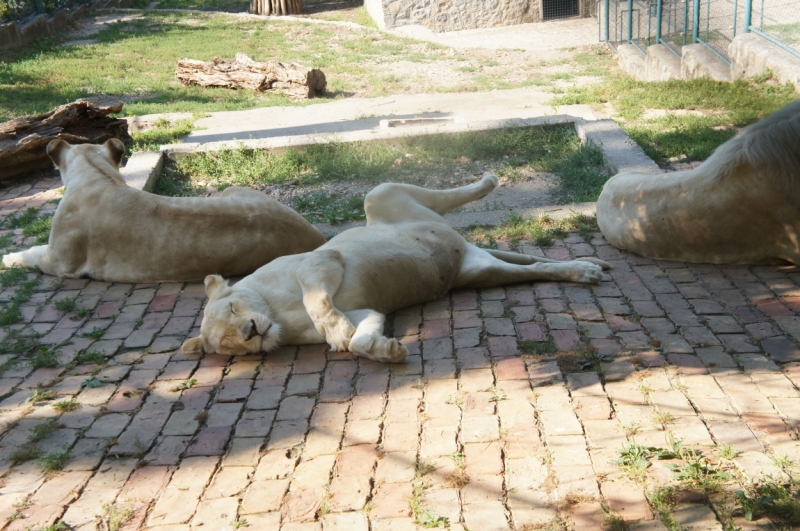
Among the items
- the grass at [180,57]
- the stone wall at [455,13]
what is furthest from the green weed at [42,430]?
the stone wall at [455,13]

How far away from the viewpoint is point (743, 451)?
3709 mm

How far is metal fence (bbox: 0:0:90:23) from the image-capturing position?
20.3 meters

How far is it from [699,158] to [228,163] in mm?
5293

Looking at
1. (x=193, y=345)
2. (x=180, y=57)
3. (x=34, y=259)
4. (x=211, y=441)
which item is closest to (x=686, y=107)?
(x=193, y=345)

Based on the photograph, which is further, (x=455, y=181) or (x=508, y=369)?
(x=455, y=181)

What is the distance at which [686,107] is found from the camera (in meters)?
10.8

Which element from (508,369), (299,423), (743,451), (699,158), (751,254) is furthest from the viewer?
(699,158)

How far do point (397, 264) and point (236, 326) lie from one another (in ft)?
3.86

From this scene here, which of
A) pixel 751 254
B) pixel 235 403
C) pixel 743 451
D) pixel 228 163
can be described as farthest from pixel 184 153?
pixel 743 451

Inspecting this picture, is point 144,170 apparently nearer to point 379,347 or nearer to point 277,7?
point 379,347

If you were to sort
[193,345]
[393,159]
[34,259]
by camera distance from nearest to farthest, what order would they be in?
1. [193,345]
2. [34,259]
3. [393,159]

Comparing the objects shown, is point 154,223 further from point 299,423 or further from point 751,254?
point 751,254

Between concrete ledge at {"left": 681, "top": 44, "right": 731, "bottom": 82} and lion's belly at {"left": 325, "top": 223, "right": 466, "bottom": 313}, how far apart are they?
25.1ft

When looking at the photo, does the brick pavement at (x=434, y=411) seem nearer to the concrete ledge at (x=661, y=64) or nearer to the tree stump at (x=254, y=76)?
the concrete ledge at (x=661, y=64)
